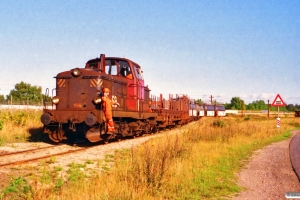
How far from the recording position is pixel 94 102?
493 inches

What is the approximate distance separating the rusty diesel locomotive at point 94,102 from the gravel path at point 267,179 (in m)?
5.39

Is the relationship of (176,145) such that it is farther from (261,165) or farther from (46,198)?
(46,198)

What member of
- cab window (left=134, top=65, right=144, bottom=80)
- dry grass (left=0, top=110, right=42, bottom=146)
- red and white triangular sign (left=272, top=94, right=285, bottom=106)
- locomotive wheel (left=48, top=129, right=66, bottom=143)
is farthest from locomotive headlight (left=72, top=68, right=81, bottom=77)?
red and white triangular sign (left=272, top=94, right=285, bottom=106)

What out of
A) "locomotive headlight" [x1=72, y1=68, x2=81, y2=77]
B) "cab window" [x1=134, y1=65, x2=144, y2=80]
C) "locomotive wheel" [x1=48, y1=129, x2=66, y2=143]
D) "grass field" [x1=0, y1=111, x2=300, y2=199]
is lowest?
"grass field" [x1=0, y1=111, x2=300, y2=199]

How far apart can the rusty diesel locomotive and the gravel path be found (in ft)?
17.7

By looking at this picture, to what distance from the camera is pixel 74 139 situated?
1475 cm

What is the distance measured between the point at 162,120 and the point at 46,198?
49.2 ft

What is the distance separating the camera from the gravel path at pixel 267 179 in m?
6.78

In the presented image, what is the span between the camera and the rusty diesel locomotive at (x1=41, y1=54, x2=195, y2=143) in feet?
40.3

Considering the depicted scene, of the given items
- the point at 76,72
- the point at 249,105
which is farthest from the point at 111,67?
the point at 249,105

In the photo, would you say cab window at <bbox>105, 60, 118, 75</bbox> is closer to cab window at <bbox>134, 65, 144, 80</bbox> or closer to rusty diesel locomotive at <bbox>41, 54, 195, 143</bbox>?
rusty diesel locomotive at <bbox>41, 54, 195, 143</bbox>

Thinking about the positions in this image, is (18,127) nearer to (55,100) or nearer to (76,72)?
(55,100)

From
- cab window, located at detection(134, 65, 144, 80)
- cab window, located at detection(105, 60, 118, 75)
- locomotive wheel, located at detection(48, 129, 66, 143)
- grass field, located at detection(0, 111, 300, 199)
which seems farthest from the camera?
cab window, located at detection(134, 65, 144, 80)

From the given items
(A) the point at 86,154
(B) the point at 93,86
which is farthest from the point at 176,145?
(B) the point at 93,86
